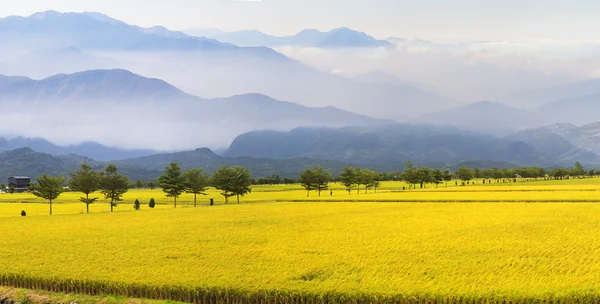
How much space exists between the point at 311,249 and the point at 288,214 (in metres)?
27.6

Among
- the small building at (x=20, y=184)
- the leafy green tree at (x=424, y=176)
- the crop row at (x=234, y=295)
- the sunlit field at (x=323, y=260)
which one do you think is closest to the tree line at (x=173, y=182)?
the leafy green tree at (x=424, y=176)

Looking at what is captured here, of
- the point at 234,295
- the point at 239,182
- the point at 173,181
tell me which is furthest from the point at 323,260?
the point at 239,182

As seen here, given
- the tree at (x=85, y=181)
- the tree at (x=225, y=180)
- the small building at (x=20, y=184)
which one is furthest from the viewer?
the small building at (x=20, y=184)

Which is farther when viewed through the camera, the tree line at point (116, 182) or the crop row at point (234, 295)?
the tree line at point (116, 182)

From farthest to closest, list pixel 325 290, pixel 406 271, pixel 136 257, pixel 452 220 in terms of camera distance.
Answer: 1. pixel 452 220
2. pixel 136 257
3. pixel 406 271
4. pixel 325 290

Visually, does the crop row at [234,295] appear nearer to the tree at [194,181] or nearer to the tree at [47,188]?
the tree at [47,188]

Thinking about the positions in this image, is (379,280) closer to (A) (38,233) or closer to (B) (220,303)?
(B) (220,303)

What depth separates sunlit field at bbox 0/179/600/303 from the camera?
902 inches

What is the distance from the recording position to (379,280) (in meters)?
24.2

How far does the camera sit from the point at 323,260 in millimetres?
29469

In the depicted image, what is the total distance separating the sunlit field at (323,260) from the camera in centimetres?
2292

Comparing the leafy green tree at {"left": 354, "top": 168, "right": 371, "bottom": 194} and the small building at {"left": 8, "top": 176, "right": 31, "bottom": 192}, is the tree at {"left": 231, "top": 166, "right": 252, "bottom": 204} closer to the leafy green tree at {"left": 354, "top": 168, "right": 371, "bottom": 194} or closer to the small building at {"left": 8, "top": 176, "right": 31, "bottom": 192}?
the leafy green tree at {"left": 354, "top": 168, "right": 371, "bottom": 194}

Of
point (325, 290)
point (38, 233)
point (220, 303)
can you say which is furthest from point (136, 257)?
point (38, 233)

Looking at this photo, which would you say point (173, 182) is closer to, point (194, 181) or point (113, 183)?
point (194, 181)
